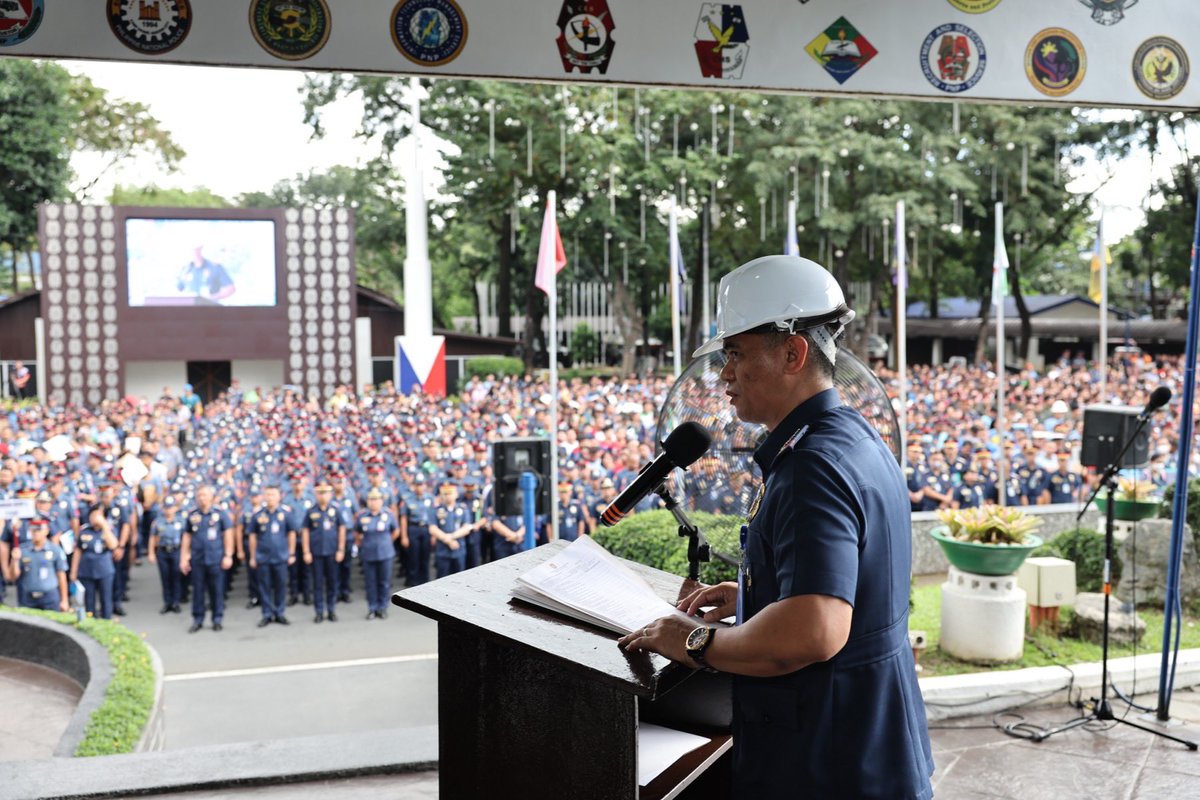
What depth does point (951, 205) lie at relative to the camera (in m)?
25.5

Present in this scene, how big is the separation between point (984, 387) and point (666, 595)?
23.7 m

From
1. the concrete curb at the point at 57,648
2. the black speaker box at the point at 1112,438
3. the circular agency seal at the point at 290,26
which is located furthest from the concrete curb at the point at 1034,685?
the concrete curb at the point at 57,648

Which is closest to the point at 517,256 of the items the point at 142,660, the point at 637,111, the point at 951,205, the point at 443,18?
the point at 637,111

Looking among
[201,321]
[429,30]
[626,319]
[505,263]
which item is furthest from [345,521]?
[505,263]

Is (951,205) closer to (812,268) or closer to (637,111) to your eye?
(637,111)

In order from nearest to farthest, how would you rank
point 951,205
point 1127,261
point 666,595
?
point 666,595 < point 951,205 < point 1127,261

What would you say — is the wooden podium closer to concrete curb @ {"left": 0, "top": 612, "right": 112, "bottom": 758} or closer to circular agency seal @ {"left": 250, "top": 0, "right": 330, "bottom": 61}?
circular agency seal @ {"left": 250, "top": 0, "right": 330, "bottom": 61}

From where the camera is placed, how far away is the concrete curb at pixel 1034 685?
14.5ft

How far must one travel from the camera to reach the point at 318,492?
10.8m

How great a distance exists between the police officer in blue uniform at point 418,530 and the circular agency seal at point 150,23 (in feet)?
27.6

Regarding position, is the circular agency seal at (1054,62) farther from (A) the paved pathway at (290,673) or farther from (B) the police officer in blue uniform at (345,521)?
(B) the police officer in blue uniform at (345,521)

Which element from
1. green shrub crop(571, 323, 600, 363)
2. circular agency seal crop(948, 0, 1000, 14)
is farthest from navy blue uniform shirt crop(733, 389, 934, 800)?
green shrub crop(571, 323, 600, 363)

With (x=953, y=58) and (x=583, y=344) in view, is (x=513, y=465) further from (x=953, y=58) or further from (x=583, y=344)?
(x=583, y=344)

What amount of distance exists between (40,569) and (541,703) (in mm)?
9171
